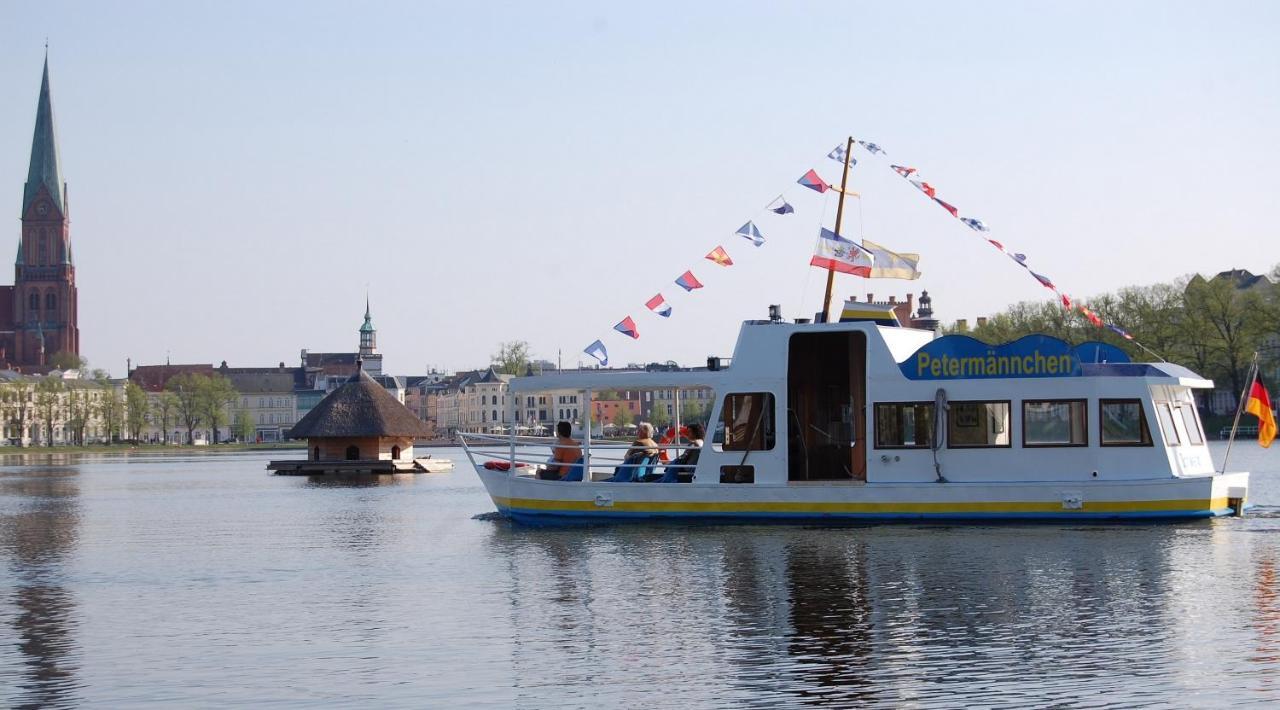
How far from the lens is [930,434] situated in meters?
32.2

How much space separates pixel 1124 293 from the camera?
4806 inches

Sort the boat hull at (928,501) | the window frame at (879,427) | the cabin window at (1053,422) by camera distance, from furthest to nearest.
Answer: the window frame at (879,427) → the cabin window at (1053,422) → the boat hull at (928,501)

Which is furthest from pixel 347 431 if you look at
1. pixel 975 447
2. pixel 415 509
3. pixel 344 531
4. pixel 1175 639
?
pixel 1175 639

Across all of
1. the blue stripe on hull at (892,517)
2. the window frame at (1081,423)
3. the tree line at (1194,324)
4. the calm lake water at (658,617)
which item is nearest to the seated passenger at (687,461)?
the blue stripe on hull at (892,517)

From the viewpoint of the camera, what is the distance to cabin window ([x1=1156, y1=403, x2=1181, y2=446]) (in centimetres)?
3162

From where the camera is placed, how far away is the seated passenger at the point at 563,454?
35.1m

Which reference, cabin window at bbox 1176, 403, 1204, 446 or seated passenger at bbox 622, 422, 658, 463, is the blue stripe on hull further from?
cabin window at bbox 1176, 403, 1204, 446

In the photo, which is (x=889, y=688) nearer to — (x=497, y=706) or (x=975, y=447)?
(x=497, y=706)

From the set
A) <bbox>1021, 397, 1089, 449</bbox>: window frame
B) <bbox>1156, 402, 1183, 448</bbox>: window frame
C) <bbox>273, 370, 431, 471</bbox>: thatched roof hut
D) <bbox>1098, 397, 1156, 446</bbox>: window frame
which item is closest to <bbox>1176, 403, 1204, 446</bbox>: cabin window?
<bbox>1156, 402, 1183, 448</bbox>: window frame

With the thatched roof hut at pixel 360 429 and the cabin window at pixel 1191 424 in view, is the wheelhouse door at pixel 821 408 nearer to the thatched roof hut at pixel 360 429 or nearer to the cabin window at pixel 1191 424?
the cabin window at pixel 1191 424

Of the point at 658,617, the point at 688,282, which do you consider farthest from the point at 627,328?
the point at 658,617

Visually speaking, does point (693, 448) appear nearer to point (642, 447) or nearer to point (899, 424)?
point (642, 447)

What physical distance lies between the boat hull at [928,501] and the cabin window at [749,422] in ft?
2.99

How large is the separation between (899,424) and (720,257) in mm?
5670
